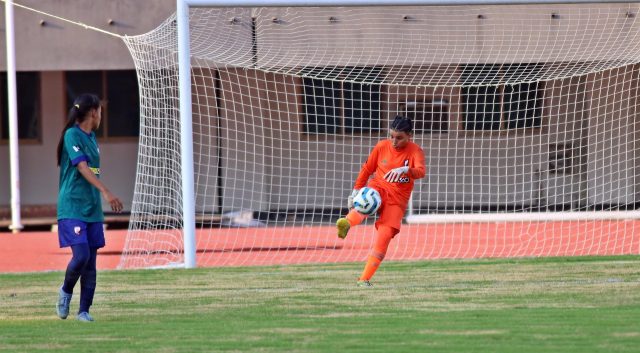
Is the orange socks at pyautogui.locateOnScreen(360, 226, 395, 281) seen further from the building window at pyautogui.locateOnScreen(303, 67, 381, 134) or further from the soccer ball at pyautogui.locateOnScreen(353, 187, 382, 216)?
the building window at pyautogui.locateOnScreen(303, 67, 381, 134)

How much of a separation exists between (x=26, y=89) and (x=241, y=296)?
43.7 feet

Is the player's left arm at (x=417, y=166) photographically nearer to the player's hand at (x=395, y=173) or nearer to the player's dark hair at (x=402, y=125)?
the player's hand at (x=395, y=173)

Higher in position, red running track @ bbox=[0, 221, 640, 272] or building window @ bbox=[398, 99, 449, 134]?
building window @ bbox=[398, 99, 449, 134]

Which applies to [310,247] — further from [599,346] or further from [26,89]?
[599,346]

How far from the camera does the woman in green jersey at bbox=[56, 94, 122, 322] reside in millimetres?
9281

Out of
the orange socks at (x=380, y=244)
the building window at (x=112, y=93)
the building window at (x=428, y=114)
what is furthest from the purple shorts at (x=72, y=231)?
the building window at (x=112, y=93)

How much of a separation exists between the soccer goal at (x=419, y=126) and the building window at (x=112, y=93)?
7.11 feet

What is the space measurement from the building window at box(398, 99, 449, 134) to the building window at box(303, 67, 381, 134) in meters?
0.61

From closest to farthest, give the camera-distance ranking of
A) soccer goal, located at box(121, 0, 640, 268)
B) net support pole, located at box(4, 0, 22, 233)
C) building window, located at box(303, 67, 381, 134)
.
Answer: soccer goal, located at box(121, 0, 640, 268) → net support pole, located at box(4, 0, 22, 233) → building window, located at box(303, 67, 381, 134)

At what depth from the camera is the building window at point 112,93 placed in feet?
77.3

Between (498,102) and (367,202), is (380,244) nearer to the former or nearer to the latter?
(367,202)

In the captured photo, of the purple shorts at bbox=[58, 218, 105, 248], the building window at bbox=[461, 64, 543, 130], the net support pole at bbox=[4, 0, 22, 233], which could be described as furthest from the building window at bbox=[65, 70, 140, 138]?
the purple shorts at bbox=[58, 218, 105, 248]

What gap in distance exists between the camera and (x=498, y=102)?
2084 centimetres

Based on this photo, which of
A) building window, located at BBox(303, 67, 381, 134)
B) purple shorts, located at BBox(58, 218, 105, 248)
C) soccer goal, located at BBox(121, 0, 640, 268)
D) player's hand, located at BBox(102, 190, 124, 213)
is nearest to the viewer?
player's hand, located at BBox(102, 190, 124, 213)
